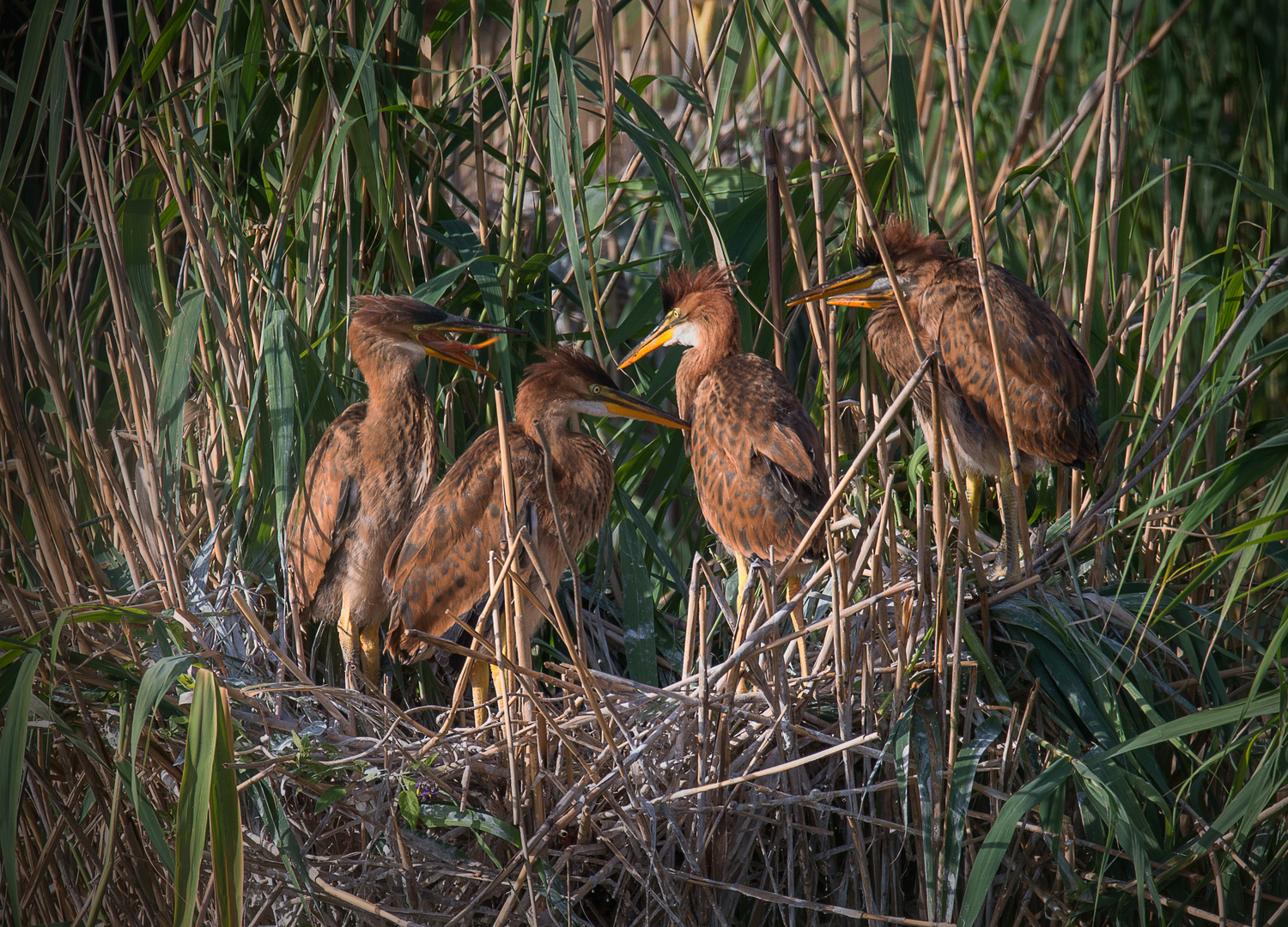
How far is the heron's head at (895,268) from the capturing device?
2.48 metres

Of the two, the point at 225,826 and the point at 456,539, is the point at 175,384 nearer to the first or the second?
the point at 456,539

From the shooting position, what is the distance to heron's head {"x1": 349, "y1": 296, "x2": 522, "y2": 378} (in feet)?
8.07

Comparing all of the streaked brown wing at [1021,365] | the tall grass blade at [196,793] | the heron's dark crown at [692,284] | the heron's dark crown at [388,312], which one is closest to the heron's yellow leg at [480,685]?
the heron's dark crown at [388,312]

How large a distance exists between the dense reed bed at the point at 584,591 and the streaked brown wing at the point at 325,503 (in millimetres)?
93

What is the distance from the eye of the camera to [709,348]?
284 cm

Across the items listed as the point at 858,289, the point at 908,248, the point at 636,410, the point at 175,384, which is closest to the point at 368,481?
the point at 175,384

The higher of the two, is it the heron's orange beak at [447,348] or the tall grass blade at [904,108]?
the tall grass blade at [904,108]

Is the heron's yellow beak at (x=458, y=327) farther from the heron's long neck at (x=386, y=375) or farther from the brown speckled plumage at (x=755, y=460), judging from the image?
the brown speckled plumage at (x=755, y=460)

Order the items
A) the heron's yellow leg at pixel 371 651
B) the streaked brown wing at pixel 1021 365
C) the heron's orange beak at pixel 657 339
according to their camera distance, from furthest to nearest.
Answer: the heron's orange beak at pixel 657 339
the heron's yellow leg at pixel 371 651
the streaked brown wing at pixel 1021 365

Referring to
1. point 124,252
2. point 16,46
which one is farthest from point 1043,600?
point 16,46

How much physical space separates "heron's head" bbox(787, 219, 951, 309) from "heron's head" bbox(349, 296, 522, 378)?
78 cm

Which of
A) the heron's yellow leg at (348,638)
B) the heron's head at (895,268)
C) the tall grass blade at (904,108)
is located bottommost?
the heron's yellow leg at (348,638)

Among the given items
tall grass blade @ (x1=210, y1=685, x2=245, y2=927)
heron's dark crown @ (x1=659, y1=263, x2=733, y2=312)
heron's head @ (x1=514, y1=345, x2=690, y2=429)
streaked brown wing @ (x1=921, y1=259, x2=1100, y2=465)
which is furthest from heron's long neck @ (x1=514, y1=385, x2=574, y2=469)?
tall grass blade @ (x1=210, y1=685, x2=245, y2=927)

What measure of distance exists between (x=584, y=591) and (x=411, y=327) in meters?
0.88
